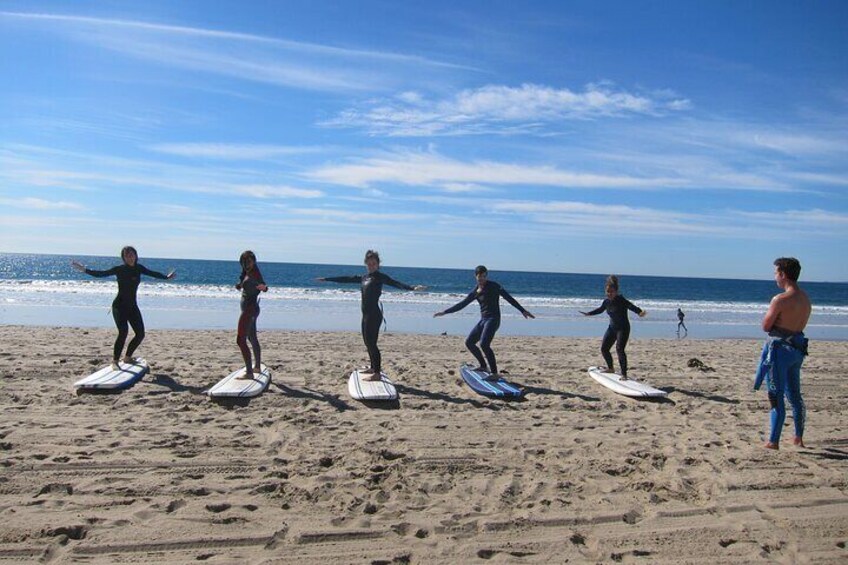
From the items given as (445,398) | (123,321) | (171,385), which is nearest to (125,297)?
(123,321)

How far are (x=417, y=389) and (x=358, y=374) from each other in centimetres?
99

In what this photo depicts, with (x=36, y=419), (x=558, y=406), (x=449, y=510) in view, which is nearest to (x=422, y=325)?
(x=558, y=406)

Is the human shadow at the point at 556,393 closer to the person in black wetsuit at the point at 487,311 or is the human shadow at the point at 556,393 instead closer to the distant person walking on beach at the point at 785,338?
the person in black wetsuit at the point at 487,311

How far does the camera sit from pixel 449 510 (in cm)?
423

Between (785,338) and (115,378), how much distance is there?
8.02 meters

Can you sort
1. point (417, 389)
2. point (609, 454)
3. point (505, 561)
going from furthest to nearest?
1. point (417, 389)
2. point (609, 454)
3. point (505, 561)

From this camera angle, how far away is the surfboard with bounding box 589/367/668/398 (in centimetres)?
816

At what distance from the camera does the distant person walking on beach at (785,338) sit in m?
5.36

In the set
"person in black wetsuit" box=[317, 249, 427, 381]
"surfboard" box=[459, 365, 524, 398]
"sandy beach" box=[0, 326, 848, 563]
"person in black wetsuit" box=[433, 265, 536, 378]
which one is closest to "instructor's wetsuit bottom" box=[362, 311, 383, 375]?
"person in black wetsuit" box=[317, 249, 427, 381]

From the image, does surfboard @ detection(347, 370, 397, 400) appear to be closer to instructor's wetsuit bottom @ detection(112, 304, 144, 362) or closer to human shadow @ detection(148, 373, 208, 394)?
human shadow @ detection(148, 373, 208, 394)

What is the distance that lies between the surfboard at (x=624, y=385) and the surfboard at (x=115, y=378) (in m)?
6.92

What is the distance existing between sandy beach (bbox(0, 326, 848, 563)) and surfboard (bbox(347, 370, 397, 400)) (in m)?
0.19

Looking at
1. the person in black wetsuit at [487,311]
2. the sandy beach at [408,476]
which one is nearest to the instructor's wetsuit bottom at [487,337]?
the person in black wetsuit at [487,311]

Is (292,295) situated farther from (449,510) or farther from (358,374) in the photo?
(449,510)
